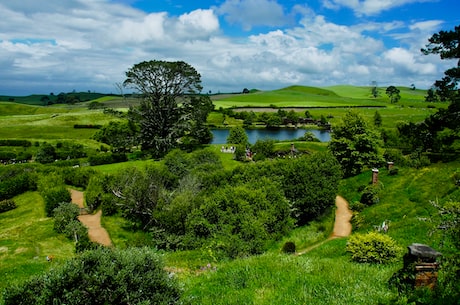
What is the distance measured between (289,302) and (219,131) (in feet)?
400

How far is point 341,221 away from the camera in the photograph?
28891 mm

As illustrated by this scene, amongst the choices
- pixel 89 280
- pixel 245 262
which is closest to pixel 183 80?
pixel 245 262

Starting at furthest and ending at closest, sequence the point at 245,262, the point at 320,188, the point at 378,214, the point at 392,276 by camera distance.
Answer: the point at 320,188
the point at 378,214
the point at 245,262
the point at 392,276

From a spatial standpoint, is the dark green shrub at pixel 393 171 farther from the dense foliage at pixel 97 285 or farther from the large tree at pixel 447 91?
the dense foliage at pixel 97 285

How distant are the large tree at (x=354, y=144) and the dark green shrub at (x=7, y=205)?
36.4 meters

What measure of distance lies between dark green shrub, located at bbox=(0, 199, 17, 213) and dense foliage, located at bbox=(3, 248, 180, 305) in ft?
113

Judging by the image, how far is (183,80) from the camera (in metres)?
56.0

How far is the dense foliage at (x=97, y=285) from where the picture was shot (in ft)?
24.6

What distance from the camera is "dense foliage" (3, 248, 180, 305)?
295 inches

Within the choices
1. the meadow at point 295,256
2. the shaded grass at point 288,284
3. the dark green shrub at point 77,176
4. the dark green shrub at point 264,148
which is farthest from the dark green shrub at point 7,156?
the shaded grass at point 288,284

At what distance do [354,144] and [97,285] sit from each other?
37784 mm

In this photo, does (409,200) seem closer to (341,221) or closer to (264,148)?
(341,221)

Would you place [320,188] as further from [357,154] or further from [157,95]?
[157,95]

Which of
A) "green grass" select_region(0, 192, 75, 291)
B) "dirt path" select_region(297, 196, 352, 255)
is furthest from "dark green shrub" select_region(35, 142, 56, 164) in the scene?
"dirt path" select_region(297, 196, 352, 255)
